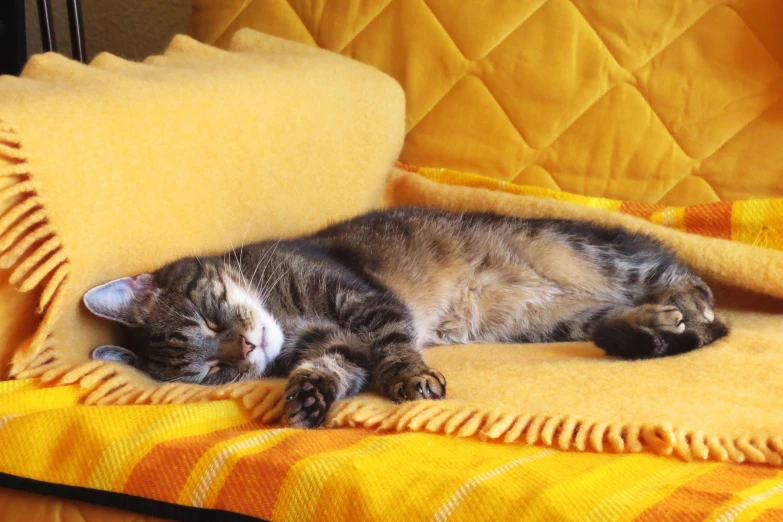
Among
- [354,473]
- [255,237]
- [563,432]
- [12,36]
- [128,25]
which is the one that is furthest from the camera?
[128,25]

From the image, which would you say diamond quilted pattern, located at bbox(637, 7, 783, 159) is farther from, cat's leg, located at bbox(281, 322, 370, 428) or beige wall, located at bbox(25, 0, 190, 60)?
beige wall, located at bbox(25, 0, 190, 60)

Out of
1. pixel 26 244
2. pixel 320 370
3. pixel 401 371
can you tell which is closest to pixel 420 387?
pixel 401 371

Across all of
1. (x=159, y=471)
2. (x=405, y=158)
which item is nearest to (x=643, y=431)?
(x=159, y=471)

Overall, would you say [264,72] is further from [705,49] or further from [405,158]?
[705,49]

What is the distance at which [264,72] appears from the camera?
1801 mm

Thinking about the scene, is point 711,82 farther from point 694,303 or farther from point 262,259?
point 262,259

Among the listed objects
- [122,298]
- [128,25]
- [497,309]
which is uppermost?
[128,25]

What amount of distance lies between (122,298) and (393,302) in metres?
0.56

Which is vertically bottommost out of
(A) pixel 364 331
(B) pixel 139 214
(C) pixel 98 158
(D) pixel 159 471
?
(A) pixel 364 331

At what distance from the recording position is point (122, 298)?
1.41m

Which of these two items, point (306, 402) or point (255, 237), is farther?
point (255, 237)

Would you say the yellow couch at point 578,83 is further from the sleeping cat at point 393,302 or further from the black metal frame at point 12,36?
the black metal frame at point 12,36

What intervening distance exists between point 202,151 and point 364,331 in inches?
20.4

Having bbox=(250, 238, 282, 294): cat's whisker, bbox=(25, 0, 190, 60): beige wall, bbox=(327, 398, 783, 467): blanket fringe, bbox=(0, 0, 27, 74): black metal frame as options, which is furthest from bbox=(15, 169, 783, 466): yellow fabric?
bbox=(25, 0, 190, 60): beige wall
